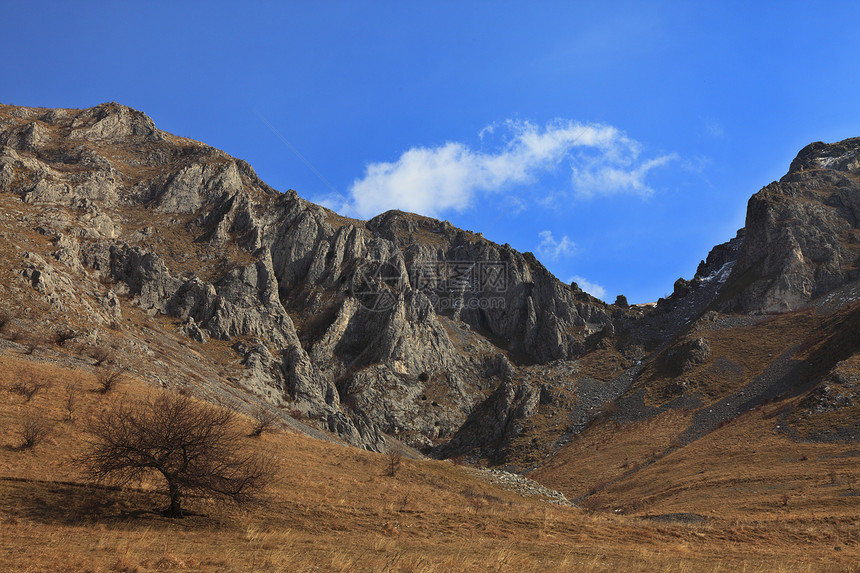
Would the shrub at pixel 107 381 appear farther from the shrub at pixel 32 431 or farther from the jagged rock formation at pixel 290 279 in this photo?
the jagged rock formation at pixel 290 279

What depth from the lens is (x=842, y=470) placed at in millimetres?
38719

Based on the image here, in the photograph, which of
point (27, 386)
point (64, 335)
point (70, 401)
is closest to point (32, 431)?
point (70, 401)

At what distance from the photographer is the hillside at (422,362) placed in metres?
21.9

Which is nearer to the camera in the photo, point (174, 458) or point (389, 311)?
point (174, 458)

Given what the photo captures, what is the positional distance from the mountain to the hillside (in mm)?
535

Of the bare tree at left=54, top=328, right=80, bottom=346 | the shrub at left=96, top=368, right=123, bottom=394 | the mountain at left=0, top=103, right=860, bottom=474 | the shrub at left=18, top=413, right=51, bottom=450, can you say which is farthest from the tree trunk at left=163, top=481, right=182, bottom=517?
the bare tree at left=54, top=328, right=80, bottom=346

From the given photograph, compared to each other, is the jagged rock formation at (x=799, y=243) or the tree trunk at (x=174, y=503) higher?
the jagged rock formation at (x=799, y=243)

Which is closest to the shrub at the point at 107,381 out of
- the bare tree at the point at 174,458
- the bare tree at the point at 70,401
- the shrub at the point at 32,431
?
the bare tree at the point at 70,401

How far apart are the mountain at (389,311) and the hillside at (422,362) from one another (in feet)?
1.76

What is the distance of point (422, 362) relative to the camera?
10731 cm

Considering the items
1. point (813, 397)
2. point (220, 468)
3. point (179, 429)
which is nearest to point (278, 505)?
point (220, 468)

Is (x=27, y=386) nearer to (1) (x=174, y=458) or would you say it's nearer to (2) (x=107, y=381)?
(2) (x=107, y=381)

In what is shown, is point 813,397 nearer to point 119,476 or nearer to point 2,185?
point 119,476

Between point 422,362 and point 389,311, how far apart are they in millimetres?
13296
